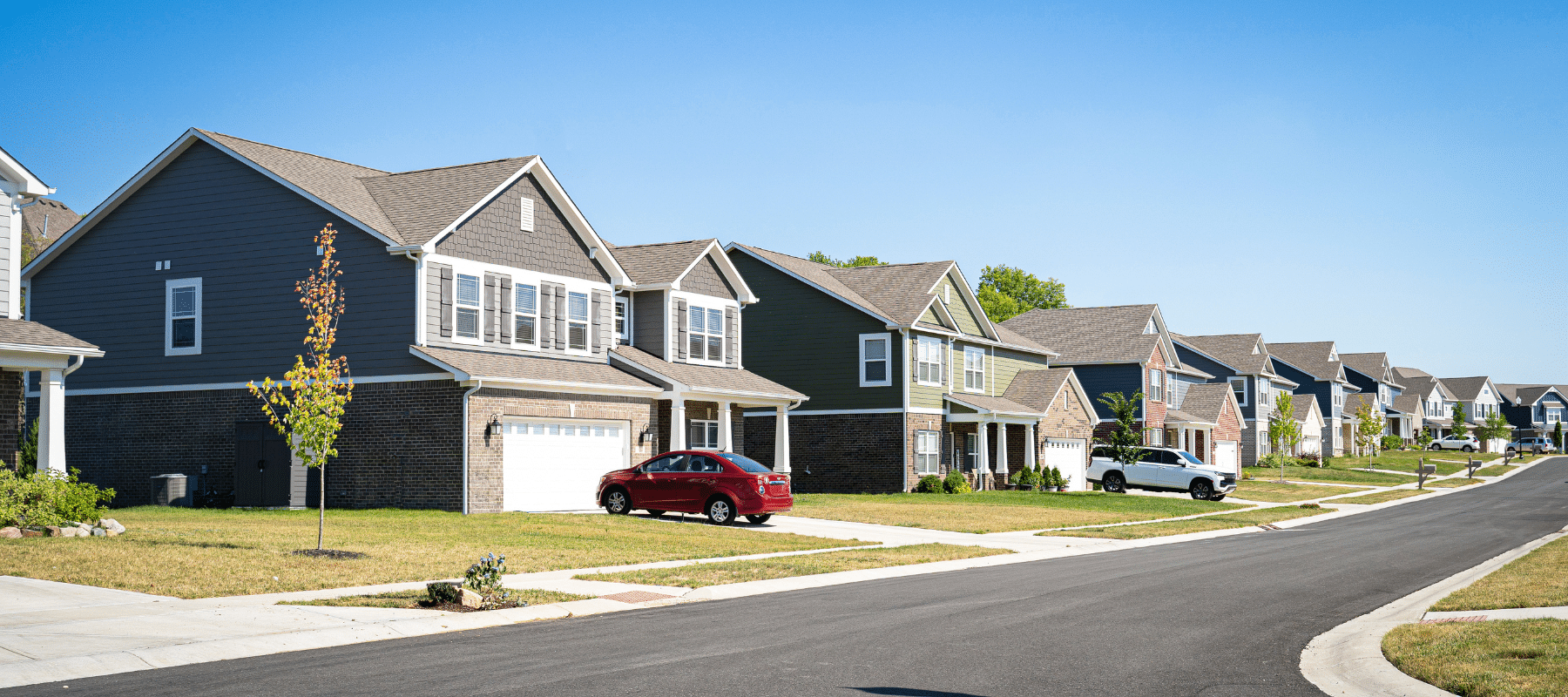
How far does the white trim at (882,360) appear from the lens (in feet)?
143

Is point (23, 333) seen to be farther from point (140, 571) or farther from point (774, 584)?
point (774, 584)

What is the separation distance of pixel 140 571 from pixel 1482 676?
14.6 m

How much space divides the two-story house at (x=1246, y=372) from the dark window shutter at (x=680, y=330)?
48738 millimetres

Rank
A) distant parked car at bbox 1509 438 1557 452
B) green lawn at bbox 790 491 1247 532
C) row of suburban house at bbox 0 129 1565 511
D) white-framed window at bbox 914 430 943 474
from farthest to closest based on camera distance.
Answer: distant parked car at bbox 1509 438 1557 452
white-framed window at bbox 914 430 943 474
green lawn at bbox 790 491 1247 532
row of suburban house at bbox 0 129 1565 511

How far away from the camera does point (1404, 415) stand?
122 m

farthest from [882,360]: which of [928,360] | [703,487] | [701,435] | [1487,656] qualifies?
[1487,656]

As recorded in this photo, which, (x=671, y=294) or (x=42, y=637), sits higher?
(x=671, y=294)

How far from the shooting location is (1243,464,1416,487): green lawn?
65875mm

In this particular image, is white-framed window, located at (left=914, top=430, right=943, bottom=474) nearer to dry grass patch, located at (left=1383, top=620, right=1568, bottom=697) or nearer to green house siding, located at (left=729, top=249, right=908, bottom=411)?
green house siding, located at (left=729, top=249, right=908, bottom=411)

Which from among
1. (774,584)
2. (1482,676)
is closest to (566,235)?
(774,584)

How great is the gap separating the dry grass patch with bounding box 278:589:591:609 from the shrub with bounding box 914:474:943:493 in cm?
2838

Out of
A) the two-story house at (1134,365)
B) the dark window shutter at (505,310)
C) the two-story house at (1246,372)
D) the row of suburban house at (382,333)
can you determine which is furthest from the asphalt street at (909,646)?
the two-story house at (1246,372)

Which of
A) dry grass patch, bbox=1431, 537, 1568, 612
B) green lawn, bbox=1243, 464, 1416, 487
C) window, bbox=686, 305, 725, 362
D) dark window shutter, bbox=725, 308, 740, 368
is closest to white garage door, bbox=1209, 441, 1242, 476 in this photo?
green lawn, bbox=1243, 464, 1416, 487

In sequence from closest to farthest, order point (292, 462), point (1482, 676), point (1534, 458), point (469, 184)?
point (1482, 676) < point (292, 462) < point (469, 184) < point (1534, 458)
